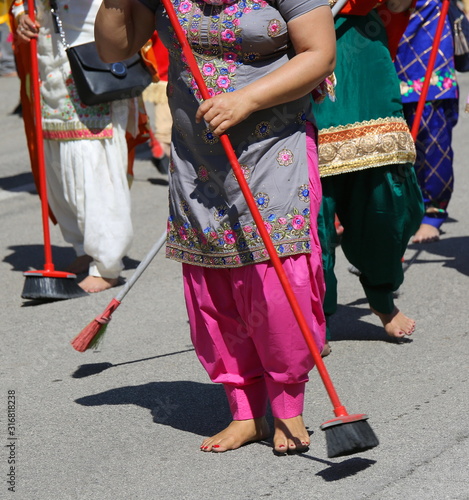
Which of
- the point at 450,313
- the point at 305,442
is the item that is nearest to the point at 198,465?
the point at 305,442

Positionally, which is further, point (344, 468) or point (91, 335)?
point (91, 335)

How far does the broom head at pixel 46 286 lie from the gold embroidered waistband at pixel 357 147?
1667 millimetres

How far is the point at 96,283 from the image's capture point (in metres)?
5.70

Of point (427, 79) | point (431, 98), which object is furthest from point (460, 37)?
point (427, 79)

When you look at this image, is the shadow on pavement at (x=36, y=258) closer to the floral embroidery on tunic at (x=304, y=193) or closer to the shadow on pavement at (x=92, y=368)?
the shadow on pavement at (x=92, y=368)

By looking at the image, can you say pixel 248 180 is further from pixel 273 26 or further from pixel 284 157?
pixel 273 26

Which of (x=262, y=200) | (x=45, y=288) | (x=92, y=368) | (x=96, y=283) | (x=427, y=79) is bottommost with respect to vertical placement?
(x=96, y=283)

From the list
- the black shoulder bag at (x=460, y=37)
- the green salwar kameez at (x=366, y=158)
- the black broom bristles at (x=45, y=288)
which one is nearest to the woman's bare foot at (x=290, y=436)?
the green salwar kameez at (x=366, y=158)

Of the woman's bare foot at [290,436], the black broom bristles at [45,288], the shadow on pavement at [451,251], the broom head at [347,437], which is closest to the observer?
the broom head at [347,437]

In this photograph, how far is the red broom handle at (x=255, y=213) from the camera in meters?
3.22

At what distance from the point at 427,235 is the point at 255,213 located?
11.0 ft

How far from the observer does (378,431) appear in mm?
3668

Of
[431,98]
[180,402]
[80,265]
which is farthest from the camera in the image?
[431,98]

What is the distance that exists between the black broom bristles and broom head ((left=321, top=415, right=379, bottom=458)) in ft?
8.15
